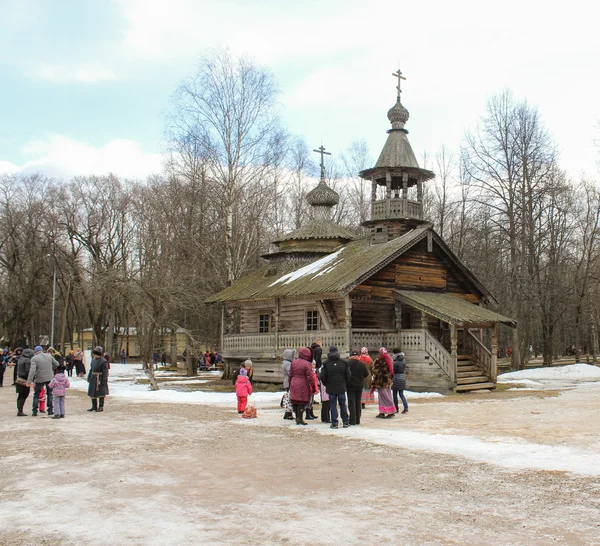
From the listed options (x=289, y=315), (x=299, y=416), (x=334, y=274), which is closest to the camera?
(x=299, y=416)

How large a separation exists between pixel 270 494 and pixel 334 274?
18.8m

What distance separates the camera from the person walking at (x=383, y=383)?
50.3ft

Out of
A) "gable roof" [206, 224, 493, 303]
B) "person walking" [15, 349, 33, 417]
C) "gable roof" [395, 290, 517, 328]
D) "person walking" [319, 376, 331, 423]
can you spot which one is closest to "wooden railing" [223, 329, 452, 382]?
"gable roof" [395, 290, 517, 328]

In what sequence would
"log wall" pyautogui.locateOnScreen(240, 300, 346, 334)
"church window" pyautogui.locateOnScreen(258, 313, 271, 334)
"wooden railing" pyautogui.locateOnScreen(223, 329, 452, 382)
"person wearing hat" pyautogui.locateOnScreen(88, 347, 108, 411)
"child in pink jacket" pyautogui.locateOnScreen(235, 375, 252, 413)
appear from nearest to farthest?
"child in pink jacket" pyautogui.locateOnScreen(235, 375, 252, 413), "person wearing hat" pyautogui.locateOnScreen(88, 347, 108, 411), "wooden railing" pyautogui.locateOnScreen(223, 329, 452, 382), "log wall" pyautogui.locateOnScreen(240, 300, 346, 334), "church window" pyautogui.locateOnScreen(258, 313, 271, 334)

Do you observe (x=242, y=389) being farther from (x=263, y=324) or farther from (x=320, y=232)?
(x=320, y=232)

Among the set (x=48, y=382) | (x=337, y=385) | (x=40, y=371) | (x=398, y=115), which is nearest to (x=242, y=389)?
(x=337, y=385)

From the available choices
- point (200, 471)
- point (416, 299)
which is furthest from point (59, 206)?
point (200, 471)

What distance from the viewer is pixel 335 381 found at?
13953 millimetres

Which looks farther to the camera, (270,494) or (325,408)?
(325,408)

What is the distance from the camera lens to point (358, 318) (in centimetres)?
2750

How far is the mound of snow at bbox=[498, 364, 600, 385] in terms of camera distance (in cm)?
3222

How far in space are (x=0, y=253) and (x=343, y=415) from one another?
54415 millimetres

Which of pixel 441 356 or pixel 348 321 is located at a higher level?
pixel 348 321

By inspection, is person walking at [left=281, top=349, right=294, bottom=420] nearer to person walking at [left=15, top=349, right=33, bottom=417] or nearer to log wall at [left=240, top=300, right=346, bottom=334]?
person walking at [left=15, top=349, right=33, bottom=417]
